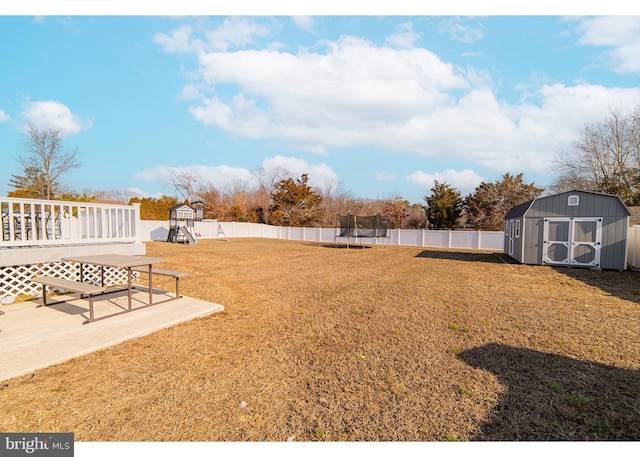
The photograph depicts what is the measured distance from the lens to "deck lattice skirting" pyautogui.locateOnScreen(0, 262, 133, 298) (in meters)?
5.32

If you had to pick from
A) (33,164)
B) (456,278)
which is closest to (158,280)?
(456,278)

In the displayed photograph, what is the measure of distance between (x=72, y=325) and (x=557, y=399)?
568 centimetres

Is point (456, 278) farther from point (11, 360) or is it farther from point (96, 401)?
point (11, 360)

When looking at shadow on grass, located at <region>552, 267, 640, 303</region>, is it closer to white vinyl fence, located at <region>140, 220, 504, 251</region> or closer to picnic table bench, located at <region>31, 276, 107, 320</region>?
white vinyl fence, located at <region>140, 220, 504, 251</region>

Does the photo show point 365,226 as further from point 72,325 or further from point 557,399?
point 557,399

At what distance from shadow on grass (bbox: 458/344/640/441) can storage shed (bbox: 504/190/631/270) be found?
9.81 meters

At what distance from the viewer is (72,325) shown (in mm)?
4047

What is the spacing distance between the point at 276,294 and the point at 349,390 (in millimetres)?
4074

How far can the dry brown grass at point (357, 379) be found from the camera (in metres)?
2.28

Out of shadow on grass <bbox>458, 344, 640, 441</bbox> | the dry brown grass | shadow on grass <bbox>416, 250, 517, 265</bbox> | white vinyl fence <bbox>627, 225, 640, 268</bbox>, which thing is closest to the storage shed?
white vinyl fence <bbox>627, 225, 640, 268</bbox>

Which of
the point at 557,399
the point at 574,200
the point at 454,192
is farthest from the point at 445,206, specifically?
the point at 557,399

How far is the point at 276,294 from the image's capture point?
669 centimetres

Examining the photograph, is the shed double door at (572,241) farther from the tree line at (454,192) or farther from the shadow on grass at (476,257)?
the tree line at (454,192)

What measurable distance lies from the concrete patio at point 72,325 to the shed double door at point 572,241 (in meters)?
12.2
